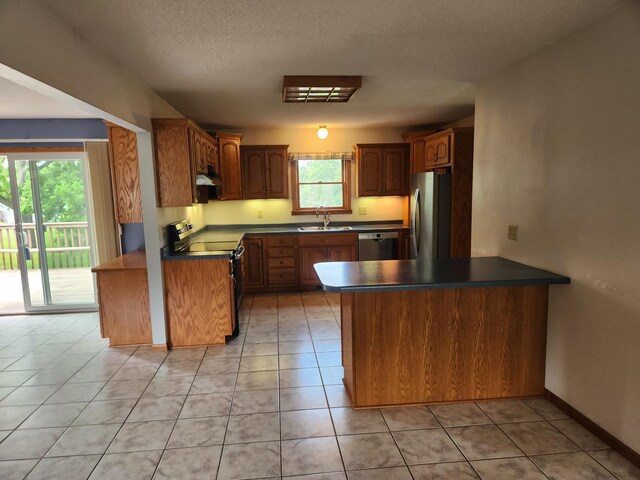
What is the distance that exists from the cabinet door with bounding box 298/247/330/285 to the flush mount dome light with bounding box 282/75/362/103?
7.63 ft

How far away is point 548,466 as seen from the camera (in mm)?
1942

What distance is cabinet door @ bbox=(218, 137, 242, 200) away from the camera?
511 cm

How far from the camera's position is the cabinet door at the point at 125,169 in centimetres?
354

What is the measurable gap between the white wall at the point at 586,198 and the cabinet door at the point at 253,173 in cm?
341

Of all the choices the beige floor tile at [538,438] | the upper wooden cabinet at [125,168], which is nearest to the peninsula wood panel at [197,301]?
the upper wooden cabinet at [125,168]

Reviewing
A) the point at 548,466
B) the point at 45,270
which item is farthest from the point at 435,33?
the point at 45,270

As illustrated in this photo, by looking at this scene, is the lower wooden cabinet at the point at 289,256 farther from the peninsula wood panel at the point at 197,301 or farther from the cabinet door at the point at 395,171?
the peninsula wood panel at the point at 197,301

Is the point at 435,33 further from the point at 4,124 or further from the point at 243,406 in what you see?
the point at 4,124

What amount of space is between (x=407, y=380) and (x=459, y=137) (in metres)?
2.76

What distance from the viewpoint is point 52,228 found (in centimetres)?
459

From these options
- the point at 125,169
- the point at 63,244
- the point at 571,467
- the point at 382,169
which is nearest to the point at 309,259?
the point at 382,169

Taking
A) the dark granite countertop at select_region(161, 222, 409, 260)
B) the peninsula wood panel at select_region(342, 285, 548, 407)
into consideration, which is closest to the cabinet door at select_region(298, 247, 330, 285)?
the dark granite countertop at select_region(161, 222, 409, 260)

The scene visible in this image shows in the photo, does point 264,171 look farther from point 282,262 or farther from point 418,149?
point 418,149

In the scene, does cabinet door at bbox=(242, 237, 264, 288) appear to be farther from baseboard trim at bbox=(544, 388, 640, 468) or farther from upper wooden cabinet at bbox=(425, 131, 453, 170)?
baseboard trim at bbox=(544, 388, 640, 468)
